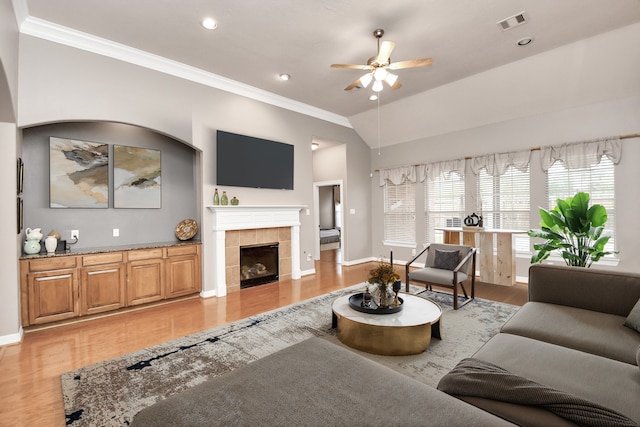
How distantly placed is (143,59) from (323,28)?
2.50m

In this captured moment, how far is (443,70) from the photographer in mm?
4707

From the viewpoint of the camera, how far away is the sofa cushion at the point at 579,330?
1895mm

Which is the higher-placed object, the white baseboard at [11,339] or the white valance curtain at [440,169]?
the white valance curtain at [440,169]

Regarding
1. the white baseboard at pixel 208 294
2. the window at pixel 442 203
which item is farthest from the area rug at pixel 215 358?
the window at pixel 442 203

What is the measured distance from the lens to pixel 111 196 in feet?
14.3

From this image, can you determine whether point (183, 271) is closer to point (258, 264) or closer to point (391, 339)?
point (258, 264)

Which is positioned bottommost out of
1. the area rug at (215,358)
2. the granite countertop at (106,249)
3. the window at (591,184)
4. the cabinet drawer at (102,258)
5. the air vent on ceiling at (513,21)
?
the area rug at (215,358)

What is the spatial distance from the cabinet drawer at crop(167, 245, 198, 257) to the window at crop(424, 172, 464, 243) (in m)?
4.63

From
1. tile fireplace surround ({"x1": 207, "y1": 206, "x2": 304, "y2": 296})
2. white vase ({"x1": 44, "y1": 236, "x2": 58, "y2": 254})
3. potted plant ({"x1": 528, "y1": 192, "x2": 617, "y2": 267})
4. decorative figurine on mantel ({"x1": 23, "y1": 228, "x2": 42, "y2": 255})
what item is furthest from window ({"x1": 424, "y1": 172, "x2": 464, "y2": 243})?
decorative figurine on mantel ({"x1": 23, "y1": 228, "x2": 42, "y2": 255})

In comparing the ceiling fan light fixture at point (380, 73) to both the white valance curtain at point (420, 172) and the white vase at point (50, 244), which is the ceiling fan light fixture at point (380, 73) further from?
the white vase at point (50, 244)

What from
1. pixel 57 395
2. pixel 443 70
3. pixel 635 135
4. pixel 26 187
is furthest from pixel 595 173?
pixel 26 187

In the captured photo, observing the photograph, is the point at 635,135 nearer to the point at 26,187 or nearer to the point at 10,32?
the point at 10,32

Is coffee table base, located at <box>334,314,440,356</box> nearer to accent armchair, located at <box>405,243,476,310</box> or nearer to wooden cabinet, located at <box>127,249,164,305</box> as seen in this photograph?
accent armchair, located at <box>405,243,476,310</box>

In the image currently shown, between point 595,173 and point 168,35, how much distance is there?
6439mm
